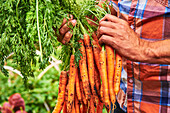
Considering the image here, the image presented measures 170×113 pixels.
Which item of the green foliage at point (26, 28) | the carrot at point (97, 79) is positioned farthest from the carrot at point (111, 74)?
the green foliage at point (26, 28)

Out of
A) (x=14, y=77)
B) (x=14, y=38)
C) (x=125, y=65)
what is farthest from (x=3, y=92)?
(x=125, y=65)

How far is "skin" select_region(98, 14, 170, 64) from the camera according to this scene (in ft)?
2.71

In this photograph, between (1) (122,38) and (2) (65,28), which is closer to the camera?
(1) (122,38)

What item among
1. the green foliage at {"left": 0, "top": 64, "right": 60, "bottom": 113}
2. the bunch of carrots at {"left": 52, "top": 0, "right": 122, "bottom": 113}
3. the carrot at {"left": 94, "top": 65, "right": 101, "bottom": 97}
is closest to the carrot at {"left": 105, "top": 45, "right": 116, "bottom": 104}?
the bunch of carrots at {"left": 52, "top": 0, "right": 122, "bottom": 113}

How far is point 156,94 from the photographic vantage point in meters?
0.97

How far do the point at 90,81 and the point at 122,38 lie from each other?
1.28 feet

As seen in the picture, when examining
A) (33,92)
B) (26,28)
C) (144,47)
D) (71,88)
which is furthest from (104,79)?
(33,92)

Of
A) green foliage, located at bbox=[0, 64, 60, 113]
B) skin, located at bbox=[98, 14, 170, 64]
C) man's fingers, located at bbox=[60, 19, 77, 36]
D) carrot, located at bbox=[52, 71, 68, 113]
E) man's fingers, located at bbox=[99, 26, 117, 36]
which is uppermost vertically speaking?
man's fingers, located at bbox=[60, 19, 77, 36]

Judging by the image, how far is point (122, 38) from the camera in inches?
34.2

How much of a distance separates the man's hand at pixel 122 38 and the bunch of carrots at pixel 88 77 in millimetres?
95

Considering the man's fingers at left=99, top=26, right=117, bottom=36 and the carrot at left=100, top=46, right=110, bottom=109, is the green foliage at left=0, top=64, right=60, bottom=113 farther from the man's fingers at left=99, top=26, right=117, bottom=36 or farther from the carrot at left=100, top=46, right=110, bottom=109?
the man's fingers at left=99, top=26, right=117, bottom=36

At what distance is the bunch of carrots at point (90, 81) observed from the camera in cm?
104

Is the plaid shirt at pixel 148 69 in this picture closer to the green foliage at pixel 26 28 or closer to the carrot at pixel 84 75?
the carrot at pixel 84 75

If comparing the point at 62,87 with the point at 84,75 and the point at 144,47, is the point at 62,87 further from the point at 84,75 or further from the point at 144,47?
the point at 144,47
